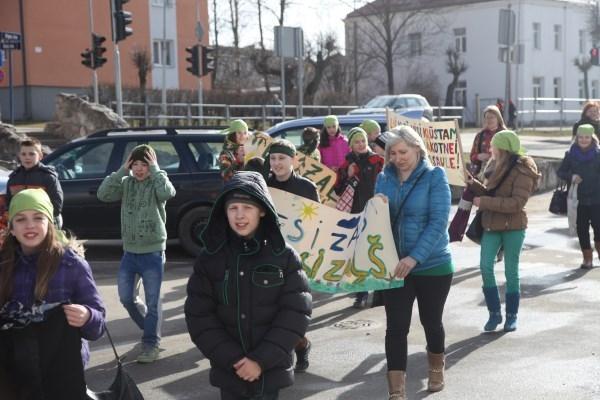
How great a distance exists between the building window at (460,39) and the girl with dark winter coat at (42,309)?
194 ft

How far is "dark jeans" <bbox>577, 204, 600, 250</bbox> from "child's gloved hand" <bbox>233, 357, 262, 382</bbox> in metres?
7.67

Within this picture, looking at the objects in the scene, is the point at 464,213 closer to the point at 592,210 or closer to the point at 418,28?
the point at 592,210

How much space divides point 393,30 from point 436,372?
57.5m

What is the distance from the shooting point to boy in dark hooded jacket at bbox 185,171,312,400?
3.91 m

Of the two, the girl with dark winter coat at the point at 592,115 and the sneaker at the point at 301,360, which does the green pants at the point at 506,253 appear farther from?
the girl with dark winter coat at the point at 592,115

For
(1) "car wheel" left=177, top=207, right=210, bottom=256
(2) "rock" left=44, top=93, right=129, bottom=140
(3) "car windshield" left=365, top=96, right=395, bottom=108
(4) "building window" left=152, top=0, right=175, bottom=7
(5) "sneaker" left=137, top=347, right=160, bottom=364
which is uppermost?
(4) "building window" left=152, top=0, right=175, bottom=7

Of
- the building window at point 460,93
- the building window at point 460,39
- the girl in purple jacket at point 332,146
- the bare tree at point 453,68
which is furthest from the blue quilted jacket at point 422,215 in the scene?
the building window at point 460,39

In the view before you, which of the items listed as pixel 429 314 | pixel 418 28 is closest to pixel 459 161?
pixel 429 314

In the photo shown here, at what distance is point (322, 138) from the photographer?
11.6m

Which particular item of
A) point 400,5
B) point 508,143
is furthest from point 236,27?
point 508,143

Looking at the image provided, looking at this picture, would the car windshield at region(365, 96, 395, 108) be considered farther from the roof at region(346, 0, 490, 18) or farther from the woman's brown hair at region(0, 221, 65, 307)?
the woman's brown hair at region(0, 221, 65, 307)

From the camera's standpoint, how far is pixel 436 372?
602 cm

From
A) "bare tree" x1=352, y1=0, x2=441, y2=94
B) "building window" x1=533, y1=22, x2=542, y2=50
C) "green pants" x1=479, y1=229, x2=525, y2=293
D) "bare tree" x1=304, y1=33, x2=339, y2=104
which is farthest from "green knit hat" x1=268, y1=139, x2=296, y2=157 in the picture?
"building window" x1=533, y1=22, x2=542, y2=50

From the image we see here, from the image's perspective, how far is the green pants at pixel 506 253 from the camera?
7.61m
